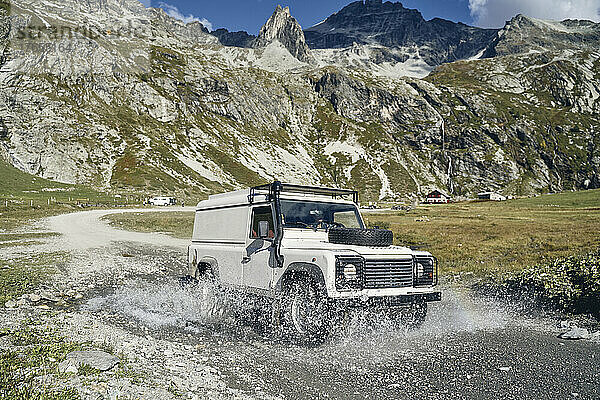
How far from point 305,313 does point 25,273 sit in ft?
42.7

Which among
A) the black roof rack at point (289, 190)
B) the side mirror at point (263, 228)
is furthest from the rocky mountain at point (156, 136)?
the side mirror at point (263, 228)

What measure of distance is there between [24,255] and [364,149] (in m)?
183

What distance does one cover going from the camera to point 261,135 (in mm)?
186750

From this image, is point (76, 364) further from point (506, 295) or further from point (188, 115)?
point (188, 115)

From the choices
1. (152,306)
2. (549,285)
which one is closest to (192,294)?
(152,306)

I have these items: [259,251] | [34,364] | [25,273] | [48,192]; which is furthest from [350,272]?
[48,192]

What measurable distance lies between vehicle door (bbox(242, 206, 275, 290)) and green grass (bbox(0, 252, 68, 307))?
6.44m

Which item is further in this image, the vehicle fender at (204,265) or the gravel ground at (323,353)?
the vehicle fender at (204,265)

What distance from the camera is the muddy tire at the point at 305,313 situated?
25.4 ft

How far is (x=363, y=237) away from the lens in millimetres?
8852

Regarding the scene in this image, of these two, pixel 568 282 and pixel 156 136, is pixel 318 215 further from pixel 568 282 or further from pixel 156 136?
pixel 156 136

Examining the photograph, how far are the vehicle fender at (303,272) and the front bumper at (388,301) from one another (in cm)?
49

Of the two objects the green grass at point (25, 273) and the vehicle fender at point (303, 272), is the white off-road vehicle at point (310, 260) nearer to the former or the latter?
the vehicle fender at point (303, 272)

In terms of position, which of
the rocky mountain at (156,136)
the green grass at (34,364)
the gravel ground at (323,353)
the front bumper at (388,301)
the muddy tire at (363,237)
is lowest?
the gravel ground at (323,353)
